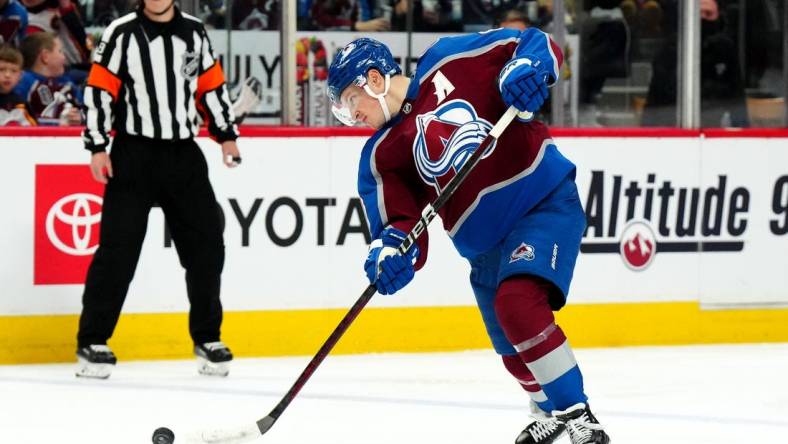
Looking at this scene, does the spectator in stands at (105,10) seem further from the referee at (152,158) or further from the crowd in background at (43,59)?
the referee at (152,158)

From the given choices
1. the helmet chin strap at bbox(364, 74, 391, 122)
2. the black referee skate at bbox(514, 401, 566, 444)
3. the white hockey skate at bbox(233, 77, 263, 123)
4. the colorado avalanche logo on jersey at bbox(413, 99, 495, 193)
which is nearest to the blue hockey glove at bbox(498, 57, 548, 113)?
the colorado avalanche logo on jersey at bbox(413, 99, 495, 193)

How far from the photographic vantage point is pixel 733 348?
5.59m

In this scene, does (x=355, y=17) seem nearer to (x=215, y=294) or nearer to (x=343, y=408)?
(x=215, y=294)

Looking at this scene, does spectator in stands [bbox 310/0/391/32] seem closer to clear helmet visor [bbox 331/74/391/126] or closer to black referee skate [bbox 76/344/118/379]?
black referee skate [bbox 76/344/118/379]

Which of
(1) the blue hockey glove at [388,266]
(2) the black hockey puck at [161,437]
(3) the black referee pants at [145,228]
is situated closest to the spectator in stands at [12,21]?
(3) the black referee pants at [145,228]

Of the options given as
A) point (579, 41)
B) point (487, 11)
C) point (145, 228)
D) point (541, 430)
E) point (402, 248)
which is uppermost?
point (487, 11)

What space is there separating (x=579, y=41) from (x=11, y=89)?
2.06 meters

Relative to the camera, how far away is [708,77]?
5.97 m

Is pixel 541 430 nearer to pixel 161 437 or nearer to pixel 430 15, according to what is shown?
pixel 161 437

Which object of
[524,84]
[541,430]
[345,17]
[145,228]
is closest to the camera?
[524,84]

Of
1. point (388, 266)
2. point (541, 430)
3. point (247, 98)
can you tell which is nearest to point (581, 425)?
point (541, 430)

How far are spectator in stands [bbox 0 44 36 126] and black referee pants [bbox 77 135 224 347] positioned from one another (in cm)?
52

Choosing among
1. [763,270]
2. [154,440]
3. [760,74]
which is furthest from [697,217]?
[154,440]

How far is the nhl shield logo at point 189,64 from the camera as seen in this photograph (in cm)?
494
